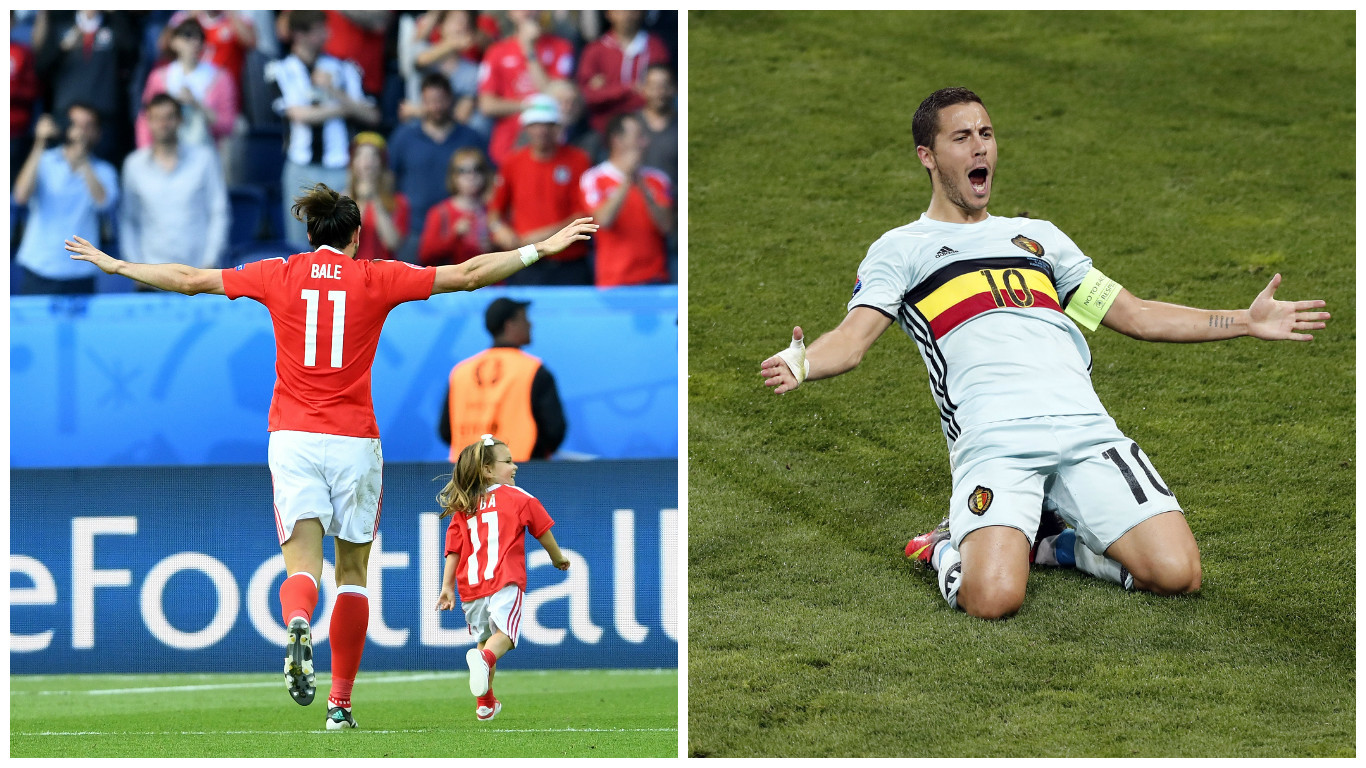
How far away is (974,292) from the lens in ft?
14.6

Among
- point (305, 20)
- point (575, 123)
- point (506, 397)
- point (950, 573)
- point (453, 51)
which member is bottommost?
point (950, 573)

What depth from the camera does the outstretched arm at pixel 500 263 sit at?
3.65 m

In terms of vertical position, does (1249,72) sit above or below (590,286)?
above

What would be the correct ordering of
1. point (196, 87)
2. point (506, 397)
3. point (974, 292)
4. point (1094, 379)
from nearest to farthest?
point (974, 292), point (506, 397), point (1094, 379), point (196, 87)

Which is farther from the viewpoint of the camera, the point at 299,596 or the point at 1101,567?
the point at 1101,567

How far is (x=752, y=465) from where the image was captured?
5.57m

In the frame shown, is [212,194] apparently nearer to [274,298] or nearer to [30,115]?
[30,115]

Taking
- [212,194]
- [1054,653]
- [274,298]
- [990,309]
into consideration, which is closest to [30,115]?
[212,194]

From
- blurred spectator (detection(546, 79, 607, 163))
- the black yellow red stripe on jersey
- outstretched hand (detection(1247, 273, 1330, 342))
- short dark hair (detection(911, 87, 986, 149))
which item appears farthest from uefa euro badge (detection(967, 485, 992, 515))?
blurred spectator (detection(546, 79, 607, 163))

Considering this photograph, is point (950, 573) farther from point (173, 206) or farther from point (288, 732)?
point (173, 206)

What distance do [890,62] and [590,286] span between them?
2678 mm

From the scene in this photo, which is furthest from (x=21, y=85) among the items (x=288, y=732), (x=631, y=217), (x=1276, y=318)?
(x=1276, y=318)

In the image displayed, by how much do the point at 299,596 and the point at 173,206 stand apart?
11.4ft

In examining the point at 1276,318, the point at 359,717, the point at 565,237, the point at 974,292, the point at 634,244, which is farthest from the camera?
the point at 634,244
